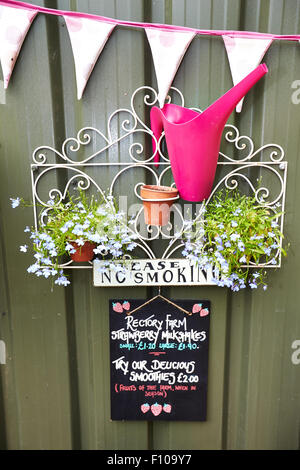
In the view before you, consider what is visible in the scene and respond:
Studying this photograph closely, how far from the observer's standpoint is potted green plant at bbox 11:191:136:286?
3.95 feet

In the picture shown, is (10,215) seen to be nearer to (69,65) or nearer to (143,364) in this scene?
(69,65)

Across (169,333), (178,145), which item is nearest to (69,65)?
(178,145)

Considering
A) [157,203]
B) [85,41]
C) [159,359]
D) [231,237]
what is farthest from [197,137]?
[159,359]

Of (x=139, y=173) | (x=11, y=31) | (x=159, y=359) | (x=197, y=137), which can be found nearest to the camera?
(x=197, y=137)

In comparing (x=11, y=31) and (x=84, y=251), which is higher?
(x=11, y=31)

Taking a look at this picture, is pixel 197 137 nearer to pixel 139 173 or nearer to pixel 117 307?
pixel 139 173

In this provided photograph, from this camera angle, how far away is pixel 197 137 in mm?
1128

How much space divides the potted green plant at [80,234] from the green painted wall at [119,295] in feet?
0.58

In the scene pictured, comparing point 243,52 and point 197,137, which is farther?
point 243,52

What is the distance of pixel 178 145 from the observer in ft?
3.79

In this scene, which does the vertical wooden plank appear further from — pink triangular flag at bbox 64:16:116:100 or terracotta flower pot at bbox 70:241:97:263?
terracotta flower pot at bbox 70:241:97:263

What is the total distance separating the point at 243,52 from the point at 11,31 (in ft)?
3.09

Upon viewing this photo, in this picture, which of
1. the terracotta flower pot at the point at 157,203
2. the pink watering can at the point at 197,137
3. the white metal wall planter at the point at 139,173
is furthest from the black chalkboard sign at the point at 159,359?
the pink watering can at the point at 197,137

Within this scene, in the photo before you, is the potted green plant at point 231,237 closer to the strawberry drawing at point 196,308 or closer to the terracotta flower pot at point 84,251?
the strawberry drawing at point 196,308
